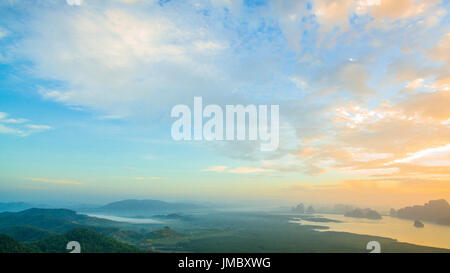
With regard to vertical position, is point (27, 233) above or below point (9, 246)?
below

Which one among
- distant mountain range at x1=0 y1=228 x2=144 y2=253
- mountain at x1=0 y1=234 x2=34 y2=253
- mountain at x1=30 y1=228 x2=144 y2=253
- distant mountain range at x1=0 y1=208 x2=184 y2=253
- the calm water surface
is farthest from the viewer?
the calm water surface

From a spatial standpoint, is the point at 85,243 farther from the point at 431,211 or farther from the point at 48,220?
the point at 431,211

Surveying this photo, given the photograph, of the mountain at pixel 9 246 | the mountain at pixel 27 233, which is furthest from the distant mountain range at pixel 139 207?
the mountain at pixel 9 246

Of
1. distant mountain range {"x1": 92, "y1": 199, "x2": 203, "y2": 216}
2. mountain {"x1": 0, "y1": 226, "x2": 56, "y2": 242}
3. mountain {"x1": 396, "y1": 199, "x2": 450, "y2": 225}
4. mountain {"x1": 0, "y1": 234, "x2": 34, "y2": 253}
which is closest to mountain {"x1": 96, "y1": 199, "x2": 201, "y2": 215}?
distant mountain range {"x1": 92, "y1": 199, "x2": 203, "y2": 216}

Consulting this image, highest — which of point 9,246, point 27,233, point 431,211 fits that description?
point 9,246

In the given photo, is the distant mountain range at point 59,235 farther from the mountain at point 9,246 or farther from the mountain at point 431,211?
the mountain at point 431,211

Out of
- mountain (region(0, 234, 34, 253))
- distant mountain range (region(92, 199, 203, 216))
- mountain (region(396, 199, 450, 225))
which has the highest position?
mountain (region(0, 234, 34, 253))

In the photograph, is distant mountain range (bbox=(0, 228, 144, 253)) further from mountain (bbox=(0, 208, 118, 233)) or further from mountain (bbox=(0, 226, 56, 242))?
mountain (bbox=(0, 208, 118, 233))

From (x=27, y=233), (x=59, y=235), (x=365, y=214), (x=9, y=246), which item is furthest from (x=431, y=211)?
(x=27, y=233)

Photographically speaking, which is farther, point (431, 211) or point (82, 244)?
point (431, 211)
